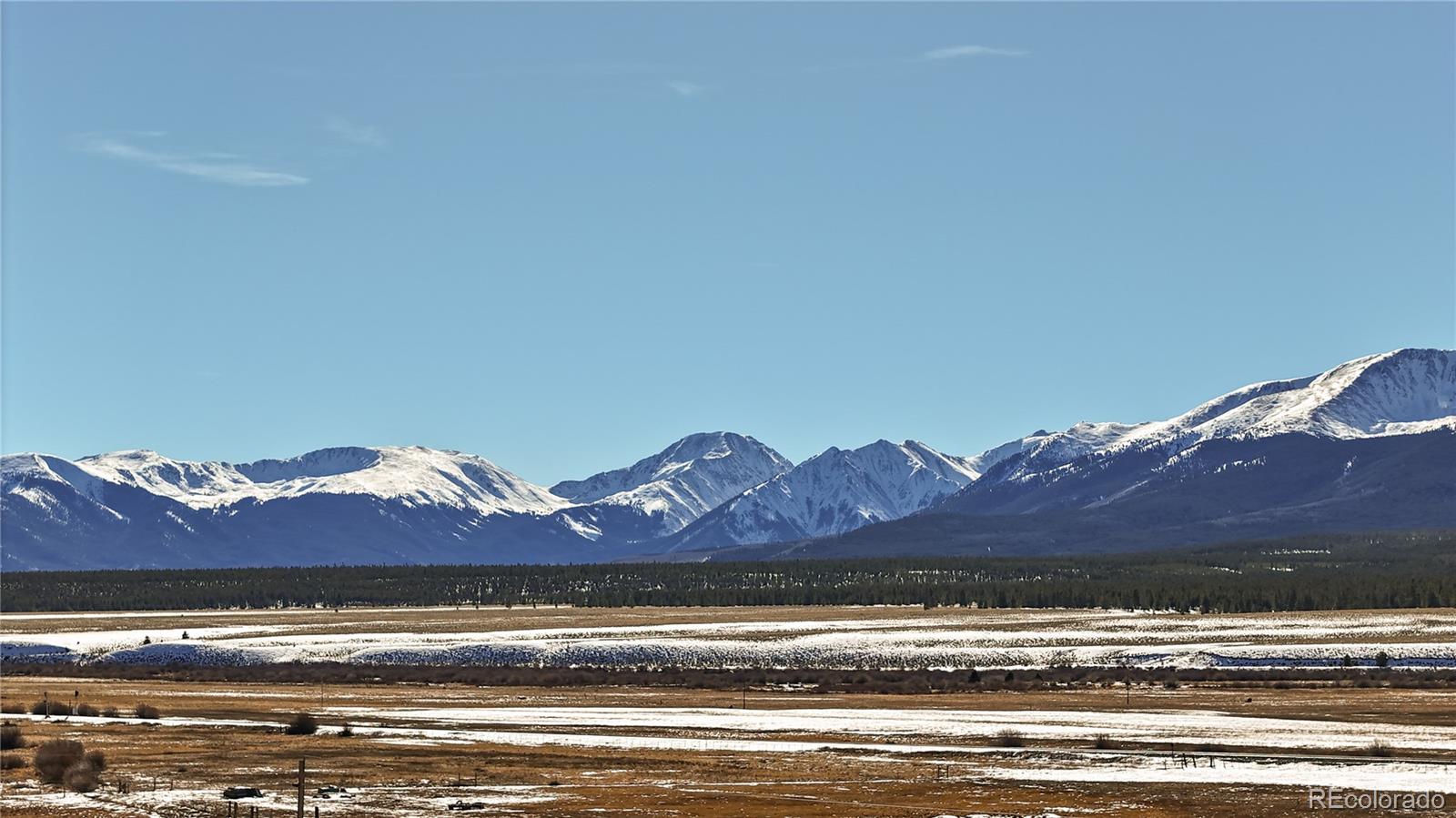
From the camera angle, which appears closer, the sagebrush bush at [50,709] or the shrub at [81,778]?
the shrub at [81,778]

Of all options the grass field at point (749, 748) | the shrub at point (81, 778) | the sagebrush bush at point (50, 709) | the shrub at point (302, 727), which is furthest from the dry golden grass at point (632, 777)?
the sagebrush bush at point (50, 709)

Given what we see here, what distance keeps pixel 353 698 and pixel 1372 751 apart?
48.5 meters

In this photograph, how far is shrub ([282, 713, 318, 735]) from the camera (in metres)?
67.2

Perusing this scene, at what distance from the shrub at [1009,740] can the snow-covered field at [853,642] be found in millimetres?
37588

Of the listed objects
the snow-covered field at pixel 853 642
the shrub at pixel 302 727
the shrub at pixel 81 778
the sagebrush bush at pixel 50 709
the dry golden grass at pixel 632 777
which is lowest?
the dry golden grass at pixel 632 777

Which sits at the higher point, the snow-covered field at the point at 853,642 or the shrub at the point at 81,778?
the snow-covered field at the point at 853,642

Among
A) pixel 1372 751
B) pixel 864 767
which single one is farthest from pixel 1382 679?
pixel 864 767

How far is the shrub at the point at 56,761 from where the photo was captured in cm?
5303

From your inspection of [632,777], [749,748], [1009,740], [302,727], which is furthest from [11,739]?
[1009,740]

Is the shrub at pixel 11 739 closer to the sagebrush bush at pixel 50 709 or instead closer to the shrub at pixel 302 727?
the shrub at pixel 302 727

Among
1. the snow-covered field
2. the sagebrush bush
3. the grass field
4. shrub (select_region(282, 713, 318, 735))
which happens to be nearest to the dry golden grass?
the grass field

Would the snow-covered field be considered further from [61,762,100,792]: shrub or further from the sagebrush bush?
[61,762,100,792]: shrub

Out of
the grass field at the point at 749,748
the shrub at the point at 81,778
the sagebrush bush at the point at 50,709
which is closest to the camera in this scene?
the grass field at the point at 749,748

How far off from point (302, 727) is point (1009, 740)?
25945 mm
